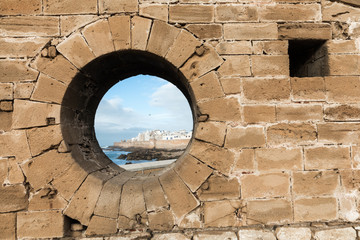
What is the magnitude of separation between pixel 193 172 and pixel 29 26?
2.62 meters

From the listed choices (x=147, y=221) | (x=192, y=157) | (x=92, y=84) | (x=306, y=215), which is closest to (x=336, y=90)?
(x=306, y=215)

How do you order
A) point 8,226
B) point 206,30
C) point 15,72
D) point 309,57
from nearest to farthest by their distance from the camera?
1. point 8,226
2. point 15,72
3. point 206,30
4. point 309,57

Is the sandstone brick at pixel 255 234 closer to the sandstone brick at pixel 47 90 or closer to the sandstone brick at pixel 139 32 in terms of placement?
the sandstone brick at pixel 139 32

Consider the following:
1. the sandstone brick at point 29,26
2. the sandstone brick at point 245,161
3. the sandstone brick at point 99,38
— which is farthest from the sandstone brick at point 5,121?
the sandstone brick at point 245,161

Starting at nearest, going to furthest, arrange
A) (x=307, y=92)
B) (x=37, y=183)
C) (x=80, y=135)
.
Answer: (x=37, y=183)
(x=307, y=92)
(x=80, y=135)

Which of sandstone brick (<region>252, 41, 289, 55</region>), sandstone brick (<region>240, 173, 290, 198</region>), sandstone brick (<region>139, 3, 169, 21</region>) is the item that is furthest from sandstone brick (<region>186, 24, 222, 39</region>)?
sandstone brick (<region>240, 173, 290, 198</region>)

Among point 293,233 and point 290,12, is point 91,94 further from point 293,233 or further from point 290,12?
point 293,233

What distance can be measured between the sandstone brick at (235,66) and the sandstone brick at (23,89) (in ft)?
7.37

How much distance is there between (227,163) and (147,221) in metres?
1.15

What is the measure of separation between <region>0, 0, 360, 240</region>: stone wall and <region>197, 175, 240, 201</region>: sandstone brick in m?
0.01

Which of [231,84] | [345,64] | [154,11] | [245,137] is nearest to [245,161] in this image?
[245,137]

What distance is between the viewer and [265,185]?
2523 mm

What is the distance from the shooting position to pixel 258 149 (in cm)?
254

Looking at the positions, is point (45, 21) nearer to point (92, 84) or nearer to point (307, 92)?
point (92, 84)
